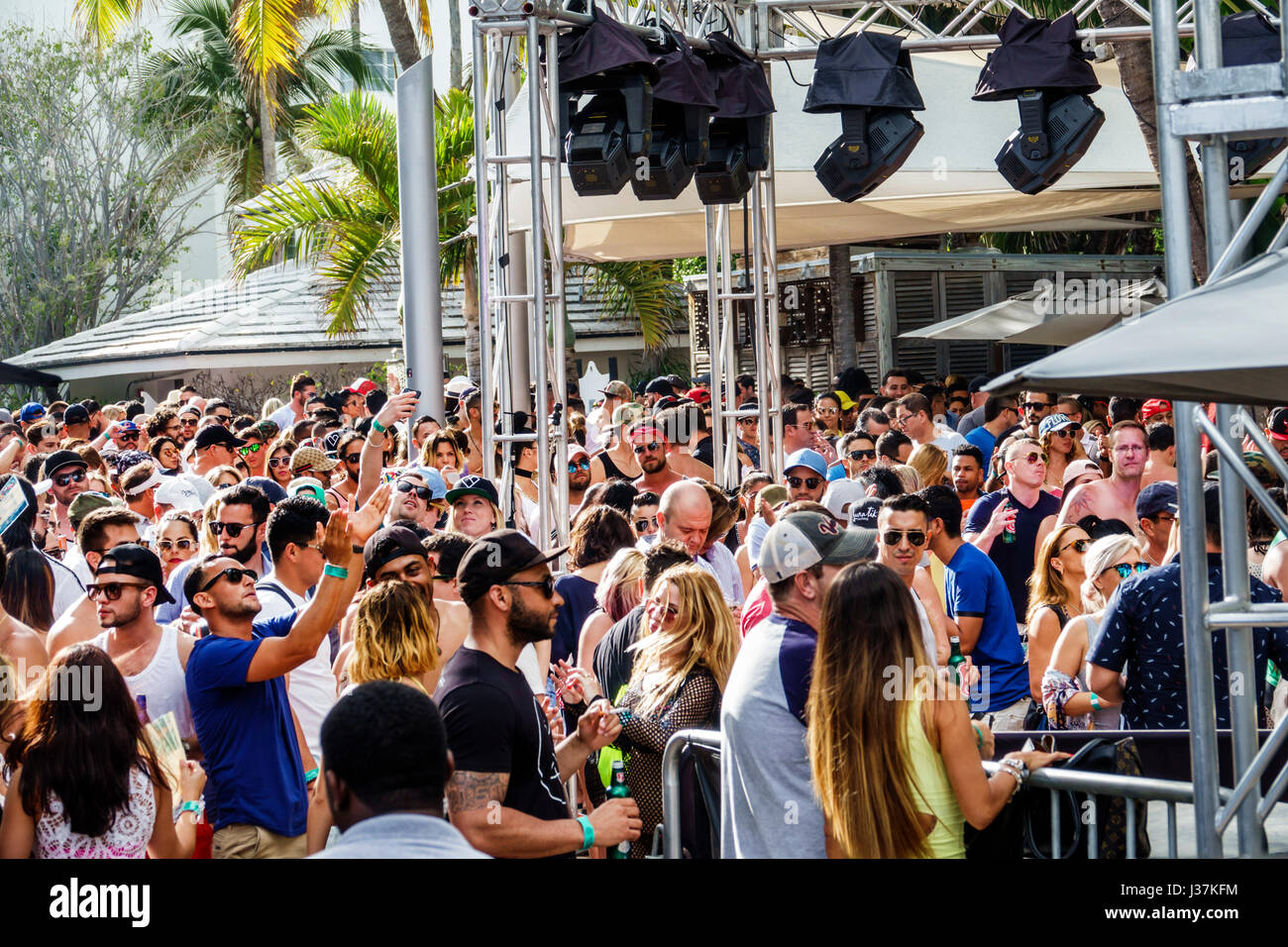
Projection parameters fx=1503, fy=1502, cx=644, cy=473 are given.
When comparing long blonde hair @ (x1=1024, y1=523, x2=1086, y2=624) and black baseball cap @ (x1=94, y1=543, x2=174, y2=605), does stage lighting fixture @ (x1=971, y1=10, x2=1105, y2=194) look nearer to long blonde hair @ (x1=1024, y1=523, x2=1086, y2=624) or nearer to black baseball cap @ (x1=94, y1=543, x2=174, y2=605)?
long blonde hair @ (x1=1024, y1=523, x2=1086, y2=624)

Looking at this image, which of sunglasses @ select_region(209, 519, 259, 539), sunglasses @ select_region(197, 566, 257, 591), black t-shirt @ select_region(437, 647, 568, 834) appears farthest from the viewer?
sunglasses @ select_region(209, 519, 259, 539)

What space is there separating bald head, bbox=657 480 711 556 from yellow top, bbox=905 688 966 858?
3.07 m

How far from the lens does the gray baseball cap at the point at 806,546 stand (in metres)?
4.23

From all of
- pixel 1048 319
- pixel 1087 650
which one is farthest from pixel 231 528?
pixel 1048 319

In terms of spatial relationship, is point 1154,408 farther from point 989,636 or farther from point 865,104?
point 989,636

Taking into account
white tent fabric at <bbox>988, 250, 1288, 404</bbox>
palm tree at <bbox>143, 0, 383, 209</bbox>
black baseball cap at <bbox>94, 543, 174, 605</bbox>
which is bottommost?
black baseball cap at <bbox>94, 543, 174, 605</bbox>

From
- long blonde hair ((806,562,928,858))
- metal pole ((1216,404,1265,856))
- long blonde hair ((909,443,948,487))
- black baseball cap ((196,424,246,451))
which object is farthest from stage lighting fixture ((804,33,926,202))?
long blonde hair ((806,562,928,858))

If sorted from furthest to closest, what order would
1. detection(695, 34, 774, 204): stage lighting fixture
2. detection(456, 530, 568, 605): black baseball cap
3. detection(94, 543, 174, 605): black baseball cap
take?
detection(695, 34, 774, 204): stage lighting fixture, detection(94, 543, 174, 605): black baseball cap, detection(456, 530, 568, 605): black baseball cap

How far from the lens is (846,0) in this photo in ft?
35.4

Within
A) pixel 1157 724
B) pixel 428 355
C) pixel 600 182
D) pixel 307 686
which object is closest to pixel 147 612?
pixel 307 686

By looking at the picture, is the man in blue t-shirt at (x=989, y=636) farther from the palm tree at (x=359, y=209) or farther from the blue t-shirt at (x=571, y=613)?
the palm tree at (x=359, y=209)

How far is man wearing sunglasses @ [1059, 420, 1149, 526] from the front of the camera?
841 centimetres

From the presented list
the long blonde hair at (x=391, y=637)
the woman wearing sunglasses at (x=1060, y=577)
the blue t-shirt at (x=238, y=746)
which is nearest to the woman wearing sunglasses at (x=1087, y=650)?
the woman wearing sunglasses at (x=1060, y=577)

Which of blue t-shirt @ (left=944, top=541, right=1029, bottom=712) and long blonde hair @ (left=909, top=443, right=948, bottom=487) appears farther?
long blonde hair @ (left=909, top=443, right=948, bottom=487)
